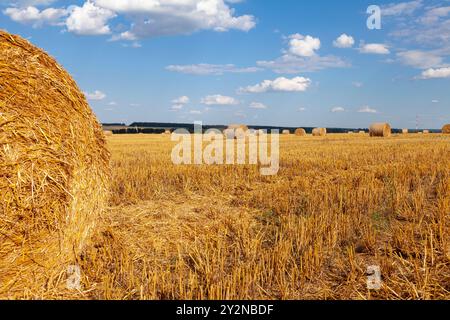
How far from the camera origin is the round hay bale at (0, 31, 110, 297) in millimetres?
4039

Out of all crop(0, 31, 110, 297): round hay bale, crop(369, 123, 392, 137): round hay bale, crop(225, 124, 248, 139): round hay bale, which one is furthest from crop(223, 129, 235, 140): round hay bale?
crop(0, 31, 110, 297): round hay bale

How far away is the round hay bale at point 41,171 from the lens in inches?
159

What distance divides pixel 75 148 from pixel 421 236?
431 cm

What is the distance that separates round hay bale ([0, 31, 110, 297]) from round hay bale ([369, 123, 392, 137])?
31489mm

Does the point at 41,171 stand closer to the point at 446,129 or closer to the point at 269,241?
the point at 269,241

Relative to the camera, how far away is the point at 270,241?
16.1ft

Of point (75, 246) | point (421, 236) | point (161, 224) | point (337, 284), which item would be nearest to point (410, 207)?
point (421, 236)

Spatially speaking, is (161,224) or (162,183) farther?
(162,183)

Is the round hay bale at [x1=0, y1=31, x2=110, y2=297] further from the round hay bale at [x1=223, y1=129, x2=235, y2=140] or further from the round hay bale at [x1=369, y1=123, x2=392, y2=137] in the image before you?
the round hay bale at [x1=369, y1=123, x2=392, y2=137]

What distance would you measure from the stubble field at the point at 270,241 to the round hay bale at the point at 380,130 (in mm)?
25393

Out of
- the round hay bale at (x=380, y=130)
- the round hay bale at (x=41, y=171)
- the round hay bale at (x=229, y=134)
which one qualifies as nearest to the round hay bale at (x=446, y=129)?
the round hay bale at (x=380, y=130)

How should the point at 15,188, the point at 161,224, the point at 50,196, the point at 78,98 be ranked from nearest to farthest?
the point at 15,188, the point at 50,196, the point at 78,98, the point at 161,224
